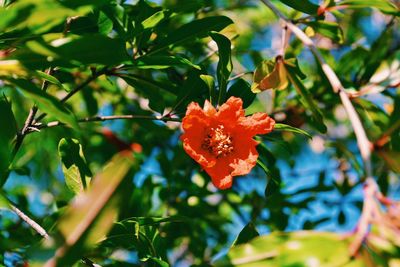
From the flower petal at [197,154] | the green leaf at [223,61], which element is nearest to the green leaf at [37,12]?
the green leaf at [223,61]

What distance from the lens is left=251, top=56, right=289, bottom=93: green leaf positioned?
1.30 m

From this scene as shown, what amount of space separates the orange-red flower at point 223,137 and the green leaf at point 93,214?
663 mm

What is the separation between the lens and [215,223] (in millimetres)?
2295

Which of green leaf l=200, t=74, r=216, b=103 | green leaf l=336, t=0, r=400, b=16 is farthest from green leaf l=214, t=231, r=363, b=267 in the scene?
green leaf l=336, t=0, r=400, b=16

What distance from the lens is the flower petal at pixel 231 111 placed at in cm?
136

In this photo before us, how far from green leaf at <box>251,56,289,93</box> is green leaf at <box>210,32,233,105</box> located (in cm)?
8

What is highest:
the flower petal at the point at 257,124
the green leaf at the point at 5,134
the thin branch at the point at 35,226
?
A: the green leaf at the point at 5,134

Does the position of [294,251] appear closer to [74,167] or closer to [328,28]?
[74,167]

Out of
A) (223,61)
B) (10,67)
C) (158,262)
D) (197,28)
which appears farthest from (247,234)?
(10,67)

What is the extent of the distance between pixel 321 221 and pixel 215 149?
3.53ft

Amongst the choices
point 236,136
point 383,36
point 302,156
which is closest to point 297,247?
point 236,136

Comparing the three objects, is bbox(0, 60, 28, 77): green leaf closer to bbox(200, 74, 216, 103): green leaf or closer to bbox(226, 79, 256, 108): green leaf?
bbox(200, 74, 216, 103): green leaf

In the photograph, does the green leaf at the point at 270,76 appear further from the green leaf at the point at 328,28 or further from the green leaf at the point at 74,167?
the green leaf at the point at 74,167

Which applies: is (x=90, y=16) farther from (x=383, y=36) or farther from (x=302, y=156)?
(x=302, y=156)
